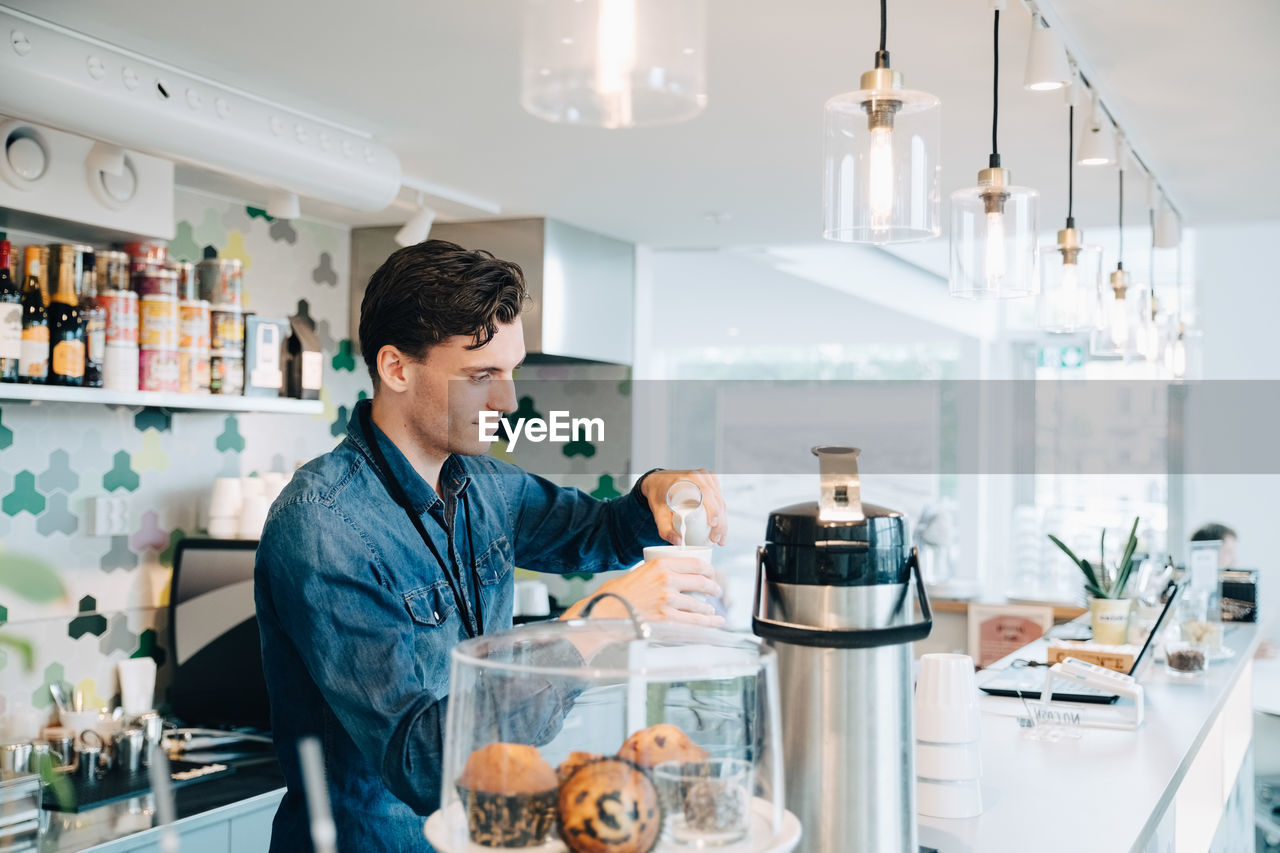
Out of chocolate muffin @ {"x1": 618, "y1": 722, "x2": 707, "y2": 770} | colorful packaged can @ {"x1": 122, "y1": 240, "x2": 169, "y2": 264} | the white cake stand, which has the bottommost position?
the white cake stand

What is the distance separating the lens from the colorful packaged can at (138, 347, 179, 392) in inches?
122

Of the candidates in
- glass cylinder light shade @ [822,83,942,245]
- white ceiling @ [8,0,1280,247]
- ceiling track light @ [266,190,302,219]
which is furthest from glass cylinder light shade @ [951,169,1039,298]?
ceiling track light @ [266,190,302,219]

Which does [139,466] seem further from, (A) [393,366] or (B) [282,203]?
(A) [393,366]

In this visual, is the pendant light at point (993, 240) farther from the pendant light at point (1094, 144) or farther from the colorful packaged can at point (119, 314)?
the colorful packaged can at point (119, 314)

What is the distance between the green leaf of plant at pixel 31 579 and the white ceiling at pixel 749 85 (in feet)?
4.49

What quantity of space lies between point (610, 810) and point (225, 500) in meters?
2.93

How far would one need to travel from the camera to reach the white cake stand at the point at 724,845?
0.93 metres

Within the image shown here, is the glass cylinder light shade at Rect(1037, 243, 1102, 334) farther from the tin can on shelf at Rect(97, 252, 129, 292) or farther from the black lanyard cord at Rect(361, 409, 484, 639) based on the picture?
the tin can on shelf at Rect(97, 252, 129, 292)

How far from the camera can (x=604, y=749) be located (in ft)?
3.11

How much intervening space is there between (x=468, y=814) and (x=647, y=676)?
186mm

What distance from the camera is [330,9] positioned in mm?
2275

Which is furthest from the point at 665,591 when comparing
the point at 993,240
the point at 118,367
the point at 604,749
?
the point at 118,367

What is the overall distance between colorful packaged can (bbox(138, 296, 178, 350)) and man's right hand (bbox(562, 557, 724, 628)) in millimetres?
2292

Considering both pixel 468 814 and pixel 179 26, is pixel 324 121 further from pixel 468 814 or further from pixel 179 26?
pixel 468 814
